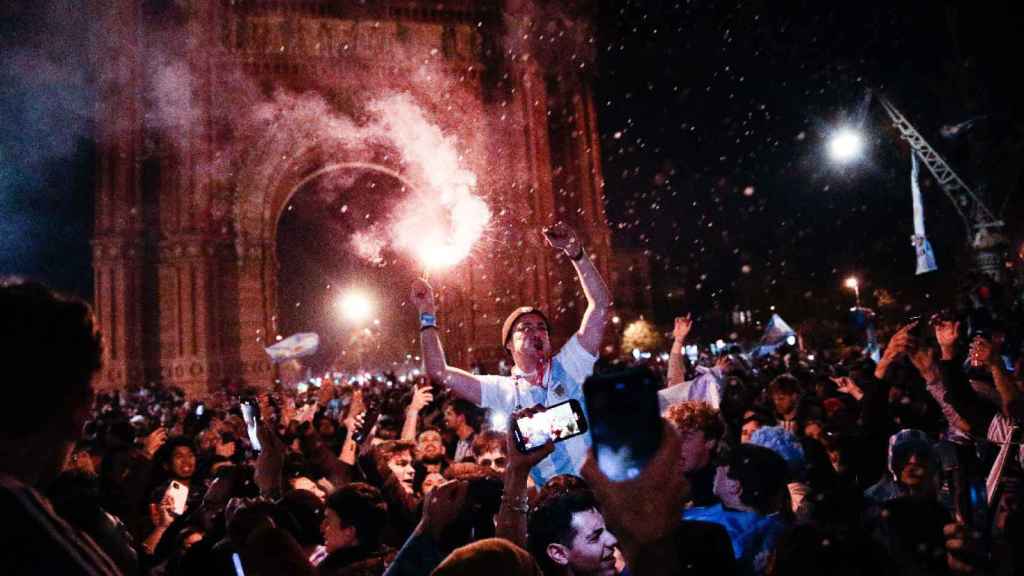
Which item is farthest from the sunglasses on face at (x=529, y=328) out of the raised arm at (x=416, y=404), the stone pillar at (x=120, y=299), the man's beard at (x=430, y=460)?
the stone pillar at (x=120, y=299)

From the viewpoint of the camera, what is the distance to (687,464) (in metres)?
3.55

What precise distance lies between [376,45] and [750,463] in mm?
23394

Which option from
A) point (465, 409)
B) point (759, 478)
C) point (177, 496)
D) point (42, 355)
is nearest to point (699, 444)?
point (759, 478)

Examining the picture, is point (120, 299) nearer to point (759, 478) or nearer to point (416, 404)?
point (416, 404)

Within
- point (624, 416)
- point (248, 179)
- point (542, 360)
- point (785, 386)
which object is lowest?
point (785, 386)

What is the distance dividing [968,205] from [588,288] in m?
22.9

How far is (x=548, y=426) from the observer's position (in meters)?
2.54

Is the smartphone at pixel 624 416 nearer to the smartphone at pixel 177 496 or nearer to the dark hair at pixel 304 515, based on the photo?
the dark hair at pixel 304 515

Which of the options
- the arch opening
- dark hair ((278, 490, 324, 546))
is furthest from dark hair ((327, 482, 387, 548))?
the arch opening

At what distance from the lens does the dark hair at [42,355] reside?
1497mm

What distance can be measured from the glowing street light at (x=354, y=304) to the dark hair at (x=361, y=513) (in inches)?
1609

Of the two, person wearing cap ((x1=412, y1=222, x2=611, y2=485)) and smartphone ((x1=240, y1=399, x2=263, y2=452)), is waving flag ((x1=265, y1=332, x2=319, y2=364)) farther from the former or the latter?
person wearing cap ((x1=412, y1=222, x2=611, y2=485))

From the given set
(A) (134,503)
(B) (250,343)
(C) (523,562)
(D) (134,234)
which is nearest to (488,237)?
(B) (250,343)

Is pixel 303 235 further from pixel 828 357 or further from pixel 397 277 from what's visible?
pixel 828 357
